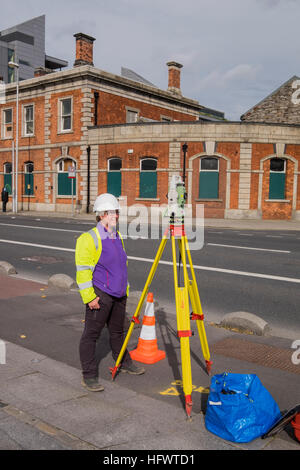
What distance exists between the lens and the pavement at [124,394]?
3.23 metres

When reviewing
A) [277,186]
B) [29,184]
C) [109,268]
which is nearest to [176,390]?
[109,268]

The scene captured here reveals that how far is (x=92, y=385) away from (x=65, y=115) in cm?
3028

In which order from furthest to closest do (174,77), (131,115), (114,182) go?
1. (174,77)
2. (131,115)
3. (114,182)

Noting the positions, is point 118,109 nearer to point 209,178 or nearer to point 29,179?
point 29,179

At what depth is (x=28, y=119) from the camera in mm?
35375

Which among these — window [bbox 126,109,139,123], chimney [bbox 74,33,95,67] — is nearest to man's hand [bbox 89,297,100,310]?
chimney [bbox 74,33,95,67]

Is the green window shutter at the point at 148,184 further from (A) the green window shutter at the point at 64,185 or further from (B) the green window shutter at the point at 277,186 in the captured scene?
(B) the green window shutter at the point at 277,186

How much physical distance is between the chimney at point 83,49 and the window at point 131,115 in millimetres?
4746

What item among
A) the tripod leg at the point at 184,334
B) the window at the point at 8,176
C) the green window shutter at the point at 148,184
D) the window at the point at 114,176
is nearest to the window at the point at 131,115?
the window at the point at 114,176

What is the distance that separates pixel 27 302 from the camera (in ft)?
24.0

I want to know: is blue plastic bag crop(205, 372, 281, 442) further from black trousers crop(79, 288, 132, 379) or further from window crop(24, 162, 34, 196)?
window crop(24, 162, 34, 196)

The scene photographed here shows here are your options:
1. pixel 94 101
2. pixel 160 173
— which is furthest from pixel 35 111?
pixel 160 173
